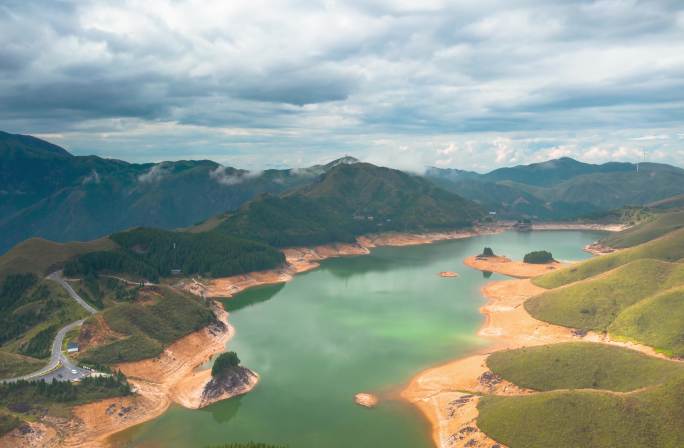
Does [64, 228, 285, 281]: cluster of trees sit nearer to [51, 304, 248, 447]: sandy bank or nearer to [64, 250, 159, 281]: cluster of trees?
[64, 250, 159, 281]: cluster of trees

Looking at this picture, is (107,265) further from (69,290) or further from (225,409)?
(225,409)

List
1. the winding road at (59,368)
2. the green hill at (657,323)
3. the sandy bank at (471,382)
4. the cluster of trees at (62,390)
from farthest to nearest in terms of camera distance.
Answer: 1. the green hill at (657,323)
2. the winding road at (59,368)
3. the cluster of trees at (62,390)
4. the sandy bank at (471,382)

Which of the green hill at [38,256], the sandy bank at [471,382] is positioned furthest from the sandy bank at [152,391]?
the green hill at [38,256]

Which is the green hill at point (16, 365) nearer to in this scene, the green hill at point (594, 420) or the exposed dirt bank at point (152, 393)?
the exposed dirt bank at point (152, 393)

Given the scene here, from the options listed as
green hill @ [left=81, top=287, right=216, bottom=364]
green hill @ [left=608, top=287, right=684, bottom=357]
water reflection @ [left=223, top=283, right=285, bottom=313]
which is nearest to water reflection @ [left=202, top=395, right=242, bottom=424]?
green hill @ [left=81, top=287, right=216, bottom=364]

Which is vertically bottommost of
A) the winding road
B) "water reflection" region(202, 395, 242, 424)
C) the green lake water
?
"water reflection" region(202, 395, 242, 424)
